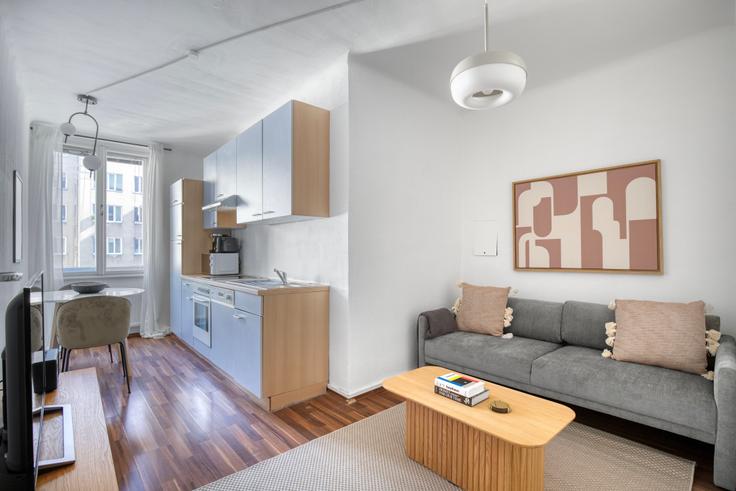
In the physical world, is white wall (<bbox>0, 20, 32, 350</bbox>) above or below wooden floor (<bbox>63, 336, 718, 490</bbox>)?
above

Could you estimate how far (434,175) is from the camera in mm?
3670

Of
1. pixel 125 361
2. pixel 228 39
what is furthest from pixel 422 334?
pixel 228 39

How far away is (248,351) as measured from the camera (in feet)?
9.48

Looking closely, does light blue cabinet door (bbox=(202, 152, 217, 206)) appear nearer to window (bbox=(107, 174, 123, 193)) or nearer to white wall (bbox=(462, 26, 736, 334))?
window (bbox=(107, 174, 123, 193))

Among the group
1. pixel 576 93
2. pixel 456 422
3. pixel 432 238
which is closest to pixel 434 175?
pixel 432 238

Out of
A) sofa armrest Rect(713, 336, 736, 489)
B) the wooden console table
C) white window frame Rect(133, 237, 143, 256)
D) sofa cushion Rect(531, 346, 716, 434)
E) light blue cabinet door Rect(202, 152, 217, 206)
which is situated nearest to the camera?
the wooden console table

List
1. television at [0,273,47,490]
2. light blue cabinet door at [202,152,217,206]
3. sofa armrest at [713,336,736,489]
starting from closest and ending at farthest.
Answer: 1. television at [0,273,47,490]
2. sofa armrest at [713,336,736,489]
3. light blue cabinet door at [202,152,217,206]

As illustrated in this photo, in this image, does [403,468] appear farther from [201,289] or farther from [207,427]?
[201,289]

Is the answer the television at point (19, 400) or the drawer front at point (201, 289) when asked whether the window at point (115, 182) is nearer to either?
the drawer front at point (201, 289)

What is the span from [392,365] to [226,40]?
2.94m

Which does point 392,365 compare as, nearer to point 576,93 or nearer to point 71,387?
point 71,387

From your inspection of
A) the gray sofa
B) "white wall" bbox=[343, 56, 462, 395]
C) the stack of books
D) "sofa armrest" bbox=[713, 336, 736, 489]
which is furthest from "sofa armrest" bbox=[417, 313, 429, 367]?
"sofa armrest" bbox=[713, 336, 736, 489]

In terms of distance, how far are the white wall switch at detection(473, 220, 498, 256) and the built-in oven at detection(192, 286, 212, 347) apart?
2815 mm

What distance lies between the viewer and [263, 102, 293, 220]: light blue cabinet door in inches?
115
